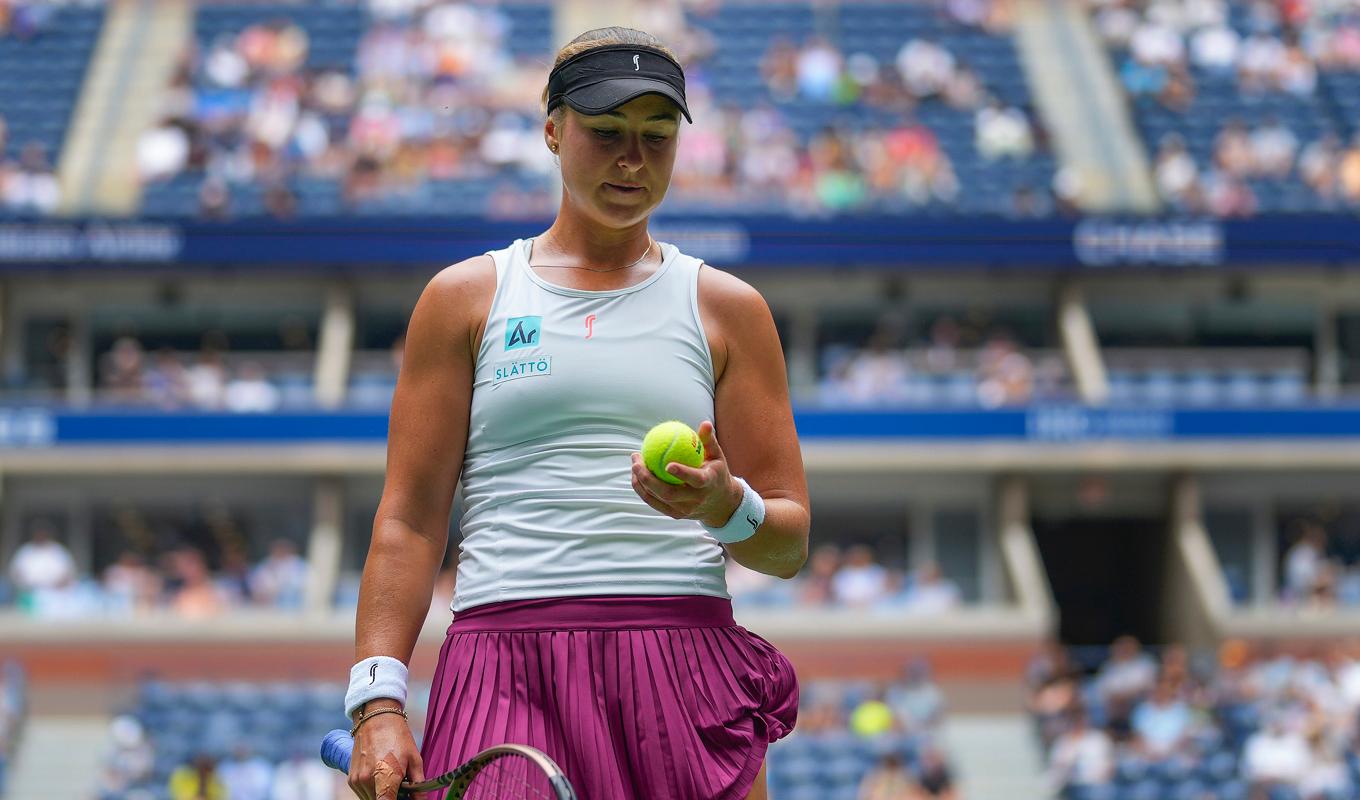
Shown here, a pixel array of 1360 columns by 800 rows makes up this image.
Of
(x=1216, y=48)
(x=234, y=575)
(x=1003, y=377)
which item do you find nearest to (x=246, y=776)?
(x=234, y=575)

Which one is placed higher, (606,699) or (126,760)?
(606,699)

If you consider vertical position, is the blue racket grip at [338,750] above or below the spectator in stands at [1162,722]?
above

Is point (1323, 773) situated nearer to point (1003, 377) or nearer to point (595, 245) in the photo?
point (1003, 377)

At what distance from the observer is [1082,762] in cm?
1628

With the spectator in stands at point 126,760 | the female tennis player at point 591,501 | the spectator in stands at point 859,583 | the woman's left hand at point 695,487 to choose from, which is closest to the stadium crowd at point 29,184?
the spectator in stands at point 126,760

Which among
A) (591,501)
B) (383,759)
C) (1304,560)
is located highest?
(591,501)

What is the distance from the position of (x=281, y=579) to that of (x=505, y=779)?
665 inches

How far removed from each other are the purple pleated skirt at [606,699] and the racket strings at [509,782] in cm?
9

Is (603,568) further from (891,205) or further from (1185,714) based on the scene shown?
(891,205)

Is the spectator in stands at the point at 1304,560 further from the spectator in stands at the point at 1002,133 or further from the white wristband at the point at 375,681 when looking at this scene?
the white wristband at the point at 375,681

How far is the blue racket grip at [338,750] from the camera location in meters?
3.26

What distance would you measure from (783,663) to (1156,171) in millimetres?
19082

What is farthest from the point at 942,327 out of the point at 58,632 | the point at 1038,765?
the point at 58,632

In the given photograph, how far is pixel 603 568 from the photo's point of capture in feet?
10.4
